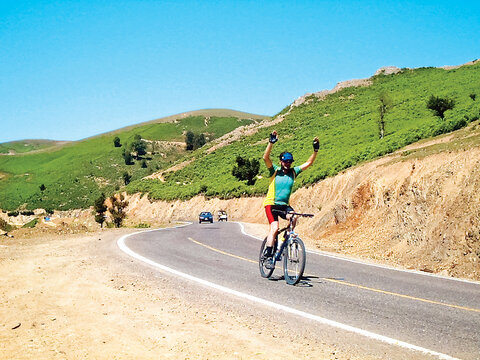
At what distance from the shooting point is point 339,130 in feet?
231

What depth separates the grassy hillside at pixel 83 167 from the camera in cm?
11306

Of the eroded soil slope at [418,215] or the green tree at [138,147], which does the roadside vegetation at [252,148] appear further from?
the eroded soil slope at [418,215]

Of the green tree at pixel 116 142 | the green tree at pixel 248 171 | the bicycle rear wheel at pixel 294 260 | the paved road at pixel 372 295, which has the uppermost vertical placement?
the green tree at pixel 116 142

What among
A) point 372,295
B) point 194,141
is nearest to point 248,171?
point 372,295

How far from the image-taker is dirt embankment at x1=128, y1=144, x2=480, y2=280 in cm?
1303

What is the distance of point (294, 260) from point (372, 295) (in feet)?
5.32

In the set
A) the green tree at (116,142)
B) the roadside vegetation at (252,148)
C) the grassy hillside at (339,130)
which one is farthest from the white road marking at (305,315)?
the green tree at (116,142)

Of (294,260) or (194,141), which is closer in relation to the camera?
(294,260)

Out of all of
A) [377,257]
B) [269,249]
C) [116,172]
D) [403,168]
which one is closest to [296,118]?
[116,172]

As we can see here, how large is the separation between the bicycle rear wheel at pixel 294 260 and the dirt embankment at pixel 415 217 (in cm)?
562

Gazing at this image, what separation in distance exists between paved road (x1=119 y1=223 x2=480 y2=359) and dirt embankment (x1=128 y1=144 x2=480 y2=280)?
128 inches

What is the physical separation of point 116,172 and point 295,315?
12807 cm

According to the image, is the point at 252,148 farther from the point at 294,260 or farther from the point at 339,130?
the point at 294,260

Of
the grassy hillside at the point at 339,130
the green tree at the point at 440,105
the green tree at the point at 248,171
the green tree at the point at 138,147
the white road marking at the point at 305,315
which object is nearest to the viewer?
the white road marking at the point at 305,315
